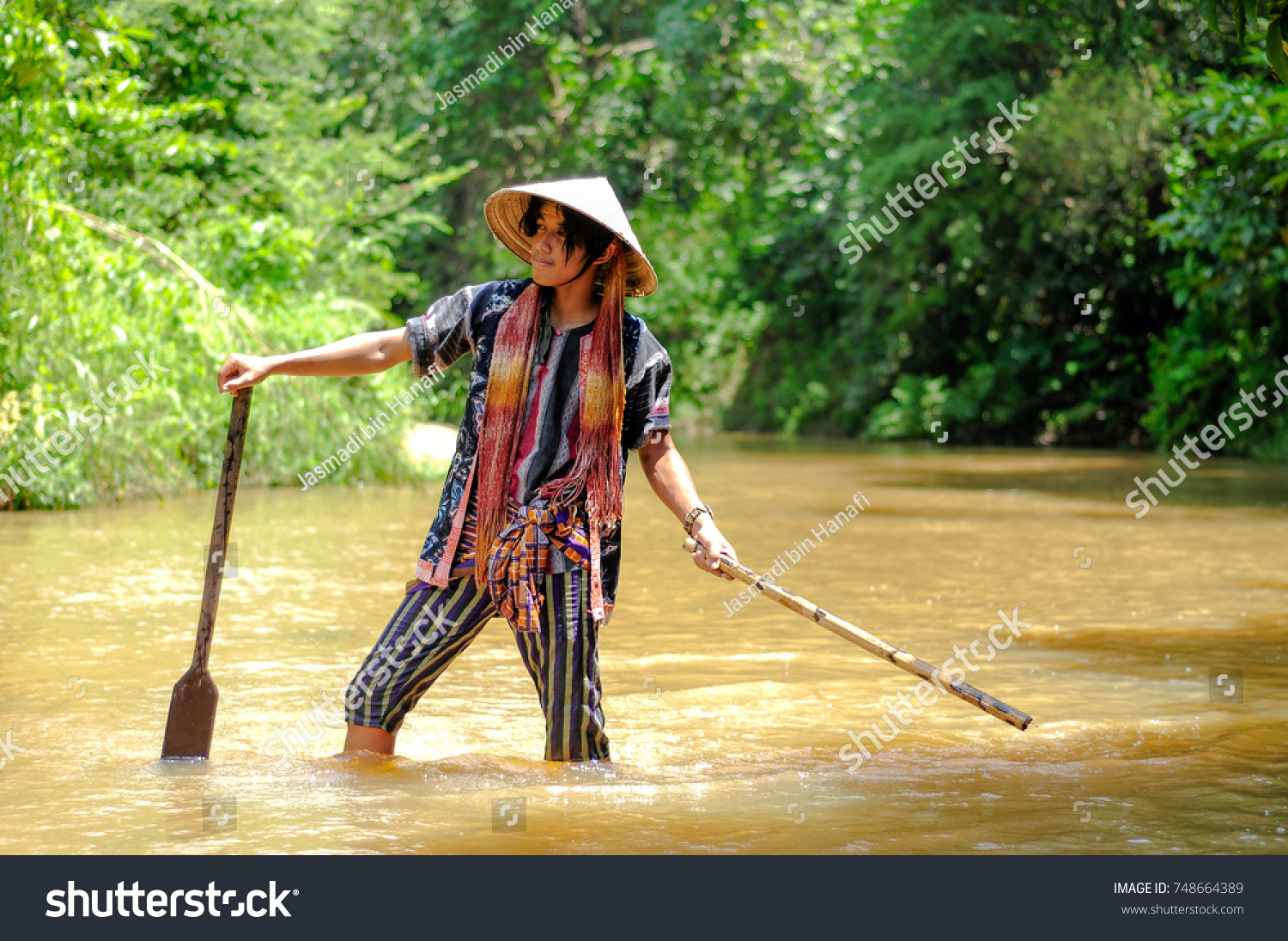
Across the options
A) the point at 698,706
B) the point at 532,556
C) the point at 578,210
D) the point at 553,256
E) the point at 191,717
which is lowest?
the point at 698,706

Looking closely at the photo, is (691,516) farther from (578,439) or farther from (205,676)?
(205,676)

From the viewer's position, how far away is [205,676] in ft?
12.6

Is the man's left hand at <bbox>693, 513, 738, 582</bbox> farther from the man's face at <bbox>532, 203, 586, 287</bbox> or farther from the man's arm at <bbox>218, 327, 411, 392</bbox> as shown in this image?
the man's arm at <bbox>218, 327, 411, 392</bbox>

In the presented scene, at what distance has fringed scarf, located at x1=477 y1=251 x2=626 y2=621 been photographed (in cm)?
351

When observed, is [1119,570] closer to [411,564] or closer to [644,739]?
[411,564]

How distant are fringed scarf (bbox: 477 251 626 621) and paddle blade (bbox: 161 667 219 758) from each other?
891 millimetres

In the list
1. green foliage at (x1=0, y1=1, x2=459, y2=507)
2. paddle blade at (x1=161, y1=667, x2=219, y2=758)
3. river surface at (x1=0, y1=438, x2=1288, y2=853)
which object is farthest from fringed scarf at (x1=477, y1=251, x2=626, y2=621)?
green foliage at (x1=0, y1=1, x2=459, y2=507)

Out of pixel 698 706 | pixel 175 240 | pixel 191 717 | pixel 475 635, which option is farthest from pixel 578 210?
pixel 175 240

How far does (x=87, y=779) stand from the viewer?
366 centimetres

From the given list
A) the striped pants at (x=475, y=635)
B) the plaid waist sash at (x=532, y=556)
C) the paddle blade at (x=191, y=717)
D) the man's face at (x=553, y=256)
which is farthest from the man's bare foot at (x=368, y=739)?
the man's face at (x=553, y=256)

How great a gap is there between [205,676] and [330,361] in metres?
0.96

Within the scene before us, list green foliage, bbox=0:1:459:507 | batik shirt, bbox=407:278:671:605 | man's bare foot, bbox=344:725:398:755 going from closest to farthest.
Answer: batik shirt, bbox=407:278:671:605 → man's bare foot, bbox=344:725:398:755 → green foliage, bbox=0:1:459:507

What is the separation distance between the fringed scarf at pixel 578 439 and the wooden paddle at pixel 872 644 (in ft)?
0.93

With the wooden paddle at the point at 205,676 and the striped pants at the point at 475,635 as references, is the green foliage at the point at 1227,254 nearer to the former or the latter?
the striped pants at the point at 475,635
